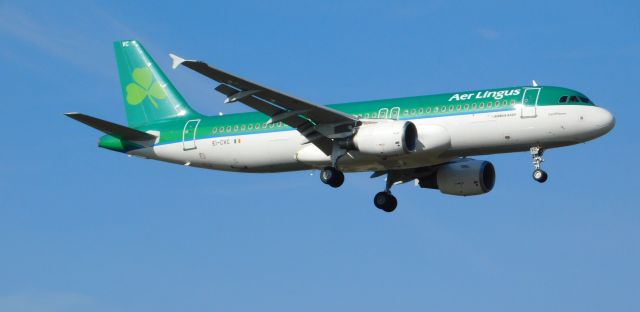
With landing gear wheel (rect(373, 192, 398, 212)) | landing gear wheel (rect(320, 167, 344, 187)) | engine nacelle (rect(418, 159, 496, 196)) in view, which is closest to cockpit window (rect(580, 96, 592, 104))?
engine nacelle (rect(418, 159, 496, 196))

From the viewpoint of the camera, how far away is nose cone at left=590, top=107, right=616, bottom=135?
51406mm

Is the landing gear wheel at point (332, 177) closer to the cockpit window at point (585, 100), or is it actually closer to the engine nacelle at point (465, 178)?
the engine nacelle at point (465, 178)

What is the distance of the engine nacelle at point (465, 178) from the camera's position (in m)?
58.3

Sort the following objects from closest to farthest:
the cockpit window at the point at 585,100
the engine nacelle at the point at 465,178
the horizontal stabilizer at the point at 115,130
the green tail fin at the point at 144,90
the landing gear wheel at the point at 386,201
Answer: the cockpit window at the point at 585,100
the horizontal stabilizer at the point at 115,130
the engine nacelle at the point at 465,178
the landing gear wheel at the point at 386,201
the green tail fin at the point at 144,90

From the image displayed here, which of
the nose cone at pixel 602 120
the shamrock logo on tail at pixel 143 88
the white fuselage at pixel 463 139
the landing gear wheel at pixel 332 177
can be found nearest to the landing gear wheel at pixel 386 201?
the white fuselage at pixel 463 139

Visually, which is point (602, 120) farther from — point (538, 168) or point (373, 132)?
point (373, 132)

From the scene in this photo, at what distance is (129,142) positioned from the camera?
59.8 meters

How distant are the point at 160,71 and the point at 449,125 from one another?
1698cm

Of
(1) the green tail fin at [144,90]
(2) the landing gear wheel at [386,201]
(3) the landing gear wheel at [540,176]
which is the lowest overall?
(3) the landing gear wheel at [540,176]

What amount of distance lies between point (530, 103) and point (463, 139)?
2.89m

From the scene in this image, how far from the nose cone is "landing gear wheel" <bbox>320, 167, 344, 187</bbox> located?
1027cm

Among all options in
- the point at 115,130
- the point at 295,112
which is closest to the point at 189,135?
the point at 115,130

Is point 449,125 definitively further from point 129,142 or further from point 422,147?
point 129,142

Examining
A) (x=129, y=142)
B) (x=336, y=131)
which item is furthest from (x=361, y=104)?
(x=129, y=142)
